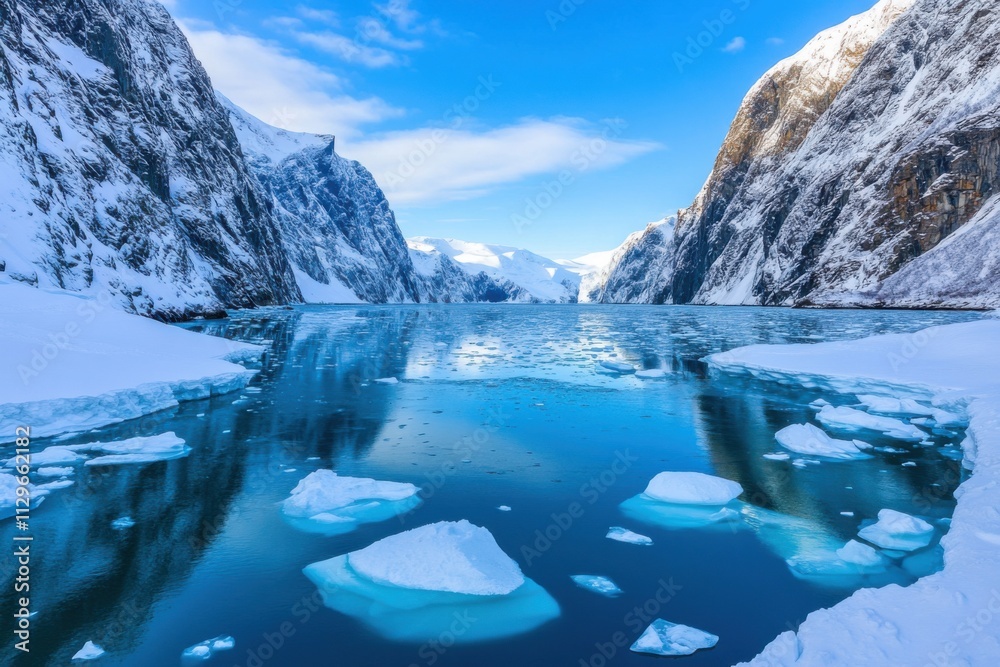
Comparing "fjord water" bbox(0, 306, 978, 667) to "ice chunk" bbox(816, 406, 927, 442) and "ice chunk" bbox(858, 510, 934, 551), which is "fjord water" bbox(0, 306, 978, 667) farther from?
"ice chunk" bbox(816, 406, 927, 442)

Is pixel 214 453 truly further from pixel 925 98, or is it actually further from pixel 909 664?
pixel 925 98

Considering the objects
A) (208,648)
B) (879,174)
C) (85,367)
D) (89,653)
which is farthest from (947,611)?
(879,174)

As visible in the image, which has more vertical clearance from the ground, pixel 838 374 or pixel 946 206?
pixel 946 206

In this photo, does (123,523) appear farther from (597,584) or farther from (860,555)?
(860,555)

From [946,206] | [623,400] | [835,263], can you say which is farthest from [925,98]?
[623,400]

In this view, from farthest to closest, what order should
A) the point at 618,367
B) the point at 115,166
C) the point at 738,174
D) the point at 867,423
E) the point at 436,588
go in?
the point at 738,174
the point at 115,166
the point at 618,367
the point at 867,423
the point at 436,588

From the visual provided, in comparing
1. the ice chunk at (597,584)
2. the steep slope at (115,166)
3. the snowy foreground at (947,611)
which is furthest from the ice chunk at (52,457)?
the steep slope at (115,166)

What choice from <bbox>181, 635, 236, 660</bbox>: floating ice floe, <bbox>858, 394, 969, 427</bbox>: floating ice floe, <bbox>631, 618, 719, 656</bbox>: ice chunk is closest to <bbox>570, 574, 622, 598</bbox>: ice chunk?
<bbox>631, 618, 719, 656</bbox>: ice chunk
